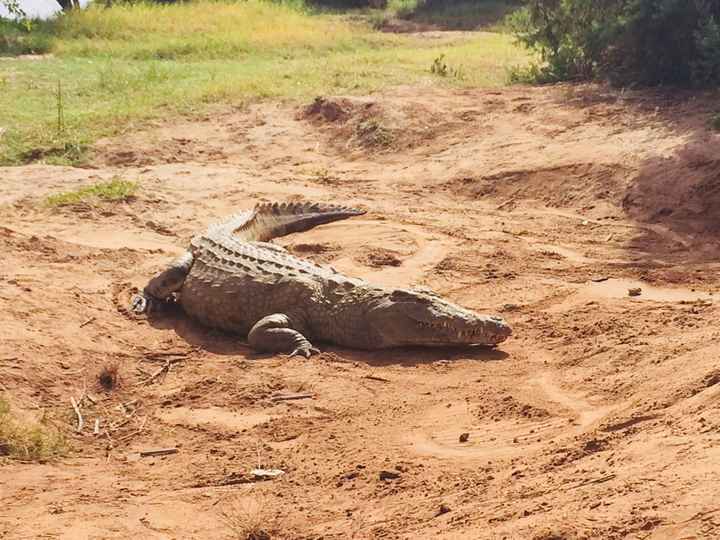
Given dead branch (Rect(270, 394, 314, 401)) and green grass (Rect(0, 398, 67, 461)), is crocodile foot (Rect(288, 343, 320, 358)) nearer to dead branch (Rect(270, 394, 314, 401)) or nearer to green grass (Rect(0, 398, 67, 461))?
dead branch (Rect(270, 394, 314, 401))

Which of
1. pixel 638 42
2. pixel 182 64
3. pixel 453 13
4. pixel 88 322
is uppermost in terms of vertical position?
pixel 453 13

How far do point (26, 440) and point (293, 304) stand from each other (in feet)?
7.84

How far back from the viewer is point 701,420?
4336 mm

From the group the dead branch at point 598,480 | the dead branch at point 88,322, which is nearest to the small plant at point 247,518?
the dead branch at point 598,480

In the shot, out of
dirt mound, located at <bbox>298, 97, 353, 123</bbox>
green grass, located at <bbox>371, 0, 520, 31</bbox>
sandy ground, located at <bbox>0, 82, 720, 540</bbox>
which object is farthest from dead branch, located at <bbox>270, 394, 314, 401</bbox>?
green grass, located at <bbox>371, 0, 520, 31</bbox>

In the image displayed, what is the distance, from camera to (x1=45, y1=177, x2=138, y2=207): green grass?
1020 centimetres

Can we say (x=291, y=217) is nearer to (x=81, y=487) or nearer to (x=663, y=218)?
(x=663, y=218)

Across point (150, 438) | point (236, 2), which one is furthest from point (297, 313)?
point (236, 2)

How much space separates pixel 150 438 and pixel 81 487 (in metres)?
0.78

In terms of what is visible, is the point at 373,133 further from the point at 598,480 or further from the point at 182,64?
the point at 598,480

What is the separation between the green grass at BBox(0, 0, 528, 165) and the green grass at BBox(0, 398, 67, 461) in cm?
→ 710

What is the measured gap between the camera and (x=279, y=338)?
23.6ft

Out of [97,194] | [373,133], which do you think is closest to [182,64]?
[373,133]

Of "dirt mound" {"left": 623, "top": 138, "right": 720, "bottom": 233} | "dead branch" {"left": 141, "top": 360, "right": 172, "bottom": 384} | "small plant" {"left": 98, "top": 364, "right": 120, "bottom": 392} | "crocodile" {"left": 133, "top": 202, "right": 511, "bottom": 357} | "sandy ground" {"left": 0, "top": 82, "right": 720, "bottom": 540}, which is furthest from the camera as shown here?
"dirt mound" {"left": 623, "top": 138, "right": 720, "bottom": 233}
